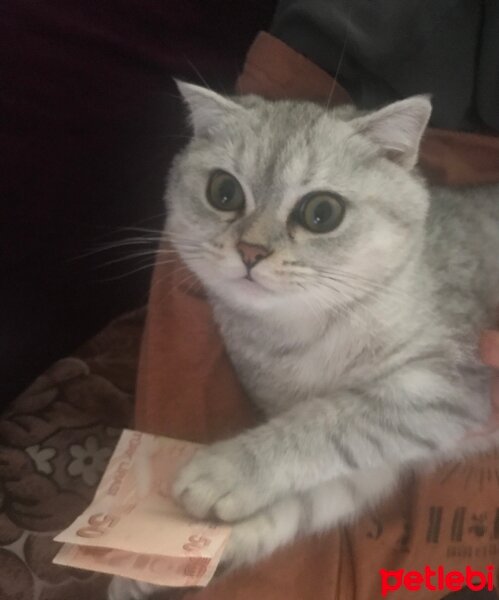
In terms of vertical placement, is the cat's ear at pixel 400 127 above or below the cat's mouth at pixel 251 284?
above

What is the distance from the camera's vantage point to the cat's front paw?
0.88m

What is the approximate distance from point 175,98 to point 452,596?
1065 millimetres

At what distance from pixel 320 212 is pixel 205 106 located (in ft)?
0.85

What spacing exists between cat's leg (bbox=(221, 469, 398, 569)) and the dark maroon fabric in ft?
1.73

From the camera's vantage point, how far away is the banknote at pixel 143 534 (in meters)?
0.82

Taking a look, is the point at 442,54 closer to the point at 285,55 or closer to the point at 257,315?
the point at 285,55

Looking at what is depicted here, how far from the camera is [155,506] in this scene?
935 mm

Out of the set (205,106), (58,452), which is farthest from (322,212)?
(58,452)

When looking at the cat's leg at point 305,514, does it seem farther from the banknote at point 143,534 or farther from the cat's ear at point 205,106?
the cat's ear at point 205,106

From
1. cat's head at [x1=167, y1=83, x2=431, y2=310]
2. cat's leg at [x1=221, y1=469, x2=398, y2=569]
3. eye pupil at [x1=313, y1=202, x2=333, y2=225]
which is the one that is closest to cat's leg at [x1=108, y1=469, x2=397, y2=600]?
cat's leg at [x1=221, y1=469, x2=398, y2=569]

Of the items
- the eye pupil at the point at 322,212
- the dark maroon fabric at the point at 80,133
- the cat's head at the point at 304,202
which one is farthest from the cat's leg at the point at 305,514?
the dark maroon fabric at the point at 80,133

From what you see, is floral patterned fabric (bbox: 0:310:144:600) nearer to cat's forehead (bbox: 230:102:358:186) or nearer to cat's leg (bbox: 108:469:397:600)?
cat's leg (bbox: 108:469:397:600)

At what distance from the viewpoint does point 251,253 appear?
0.85 m

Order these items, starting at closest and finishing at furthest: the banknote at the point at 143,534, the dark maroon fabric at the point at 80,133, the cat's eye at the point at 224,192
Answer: the banknote at the point at 143,534 < the cat's eye at the point at 224,192 < the dark maroon fabric at the point at 80,133
